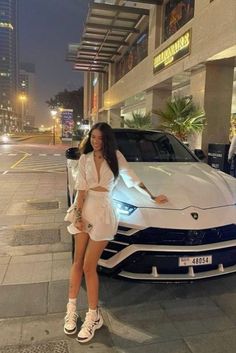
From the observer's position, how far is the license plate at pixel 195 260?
2938mm

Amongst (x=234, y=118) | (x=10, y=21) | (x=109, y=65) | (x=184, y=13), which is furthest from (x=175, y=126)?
(x=10, y=21)

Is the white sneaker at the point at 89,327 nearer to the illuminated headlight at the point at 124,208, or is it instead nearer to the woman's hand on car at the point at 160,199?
the illuminated headlight at the point at 124,208

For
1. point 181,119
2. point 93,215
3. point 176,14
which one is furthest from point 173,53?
point 93,215

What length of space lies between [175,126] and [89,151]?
23.0 ft

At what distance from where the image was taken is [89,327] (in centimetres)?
272

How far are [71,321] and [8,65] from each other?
415 feet

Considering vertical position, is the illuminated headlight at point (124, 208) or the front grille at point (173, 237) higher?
the illuminated headlight at point (124, 208)

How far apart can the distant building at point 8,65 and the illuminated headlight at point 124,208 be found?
10063 cm

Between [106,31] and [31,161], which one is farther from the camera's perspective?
[106,31]

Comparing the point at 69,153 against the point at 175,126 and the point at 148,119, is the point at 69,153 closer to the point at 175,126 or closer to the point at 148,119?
the point at 175,126

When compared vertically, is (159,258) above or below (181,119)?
below

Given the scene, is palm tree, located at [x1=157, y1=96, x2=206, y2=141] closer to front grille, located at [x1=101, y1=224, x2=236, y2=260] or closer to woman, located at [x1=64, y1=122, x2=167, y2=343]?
front grille, located at [x1=101, y1=224, x2=236, y2=260]

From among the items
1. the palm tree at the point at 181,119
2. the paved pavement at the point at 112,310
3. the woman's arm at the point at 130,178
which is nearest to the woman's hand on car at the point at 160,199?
the woman's arm at the point at 130,178

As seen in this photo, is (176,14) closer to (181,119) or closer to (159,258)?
(181,119)
